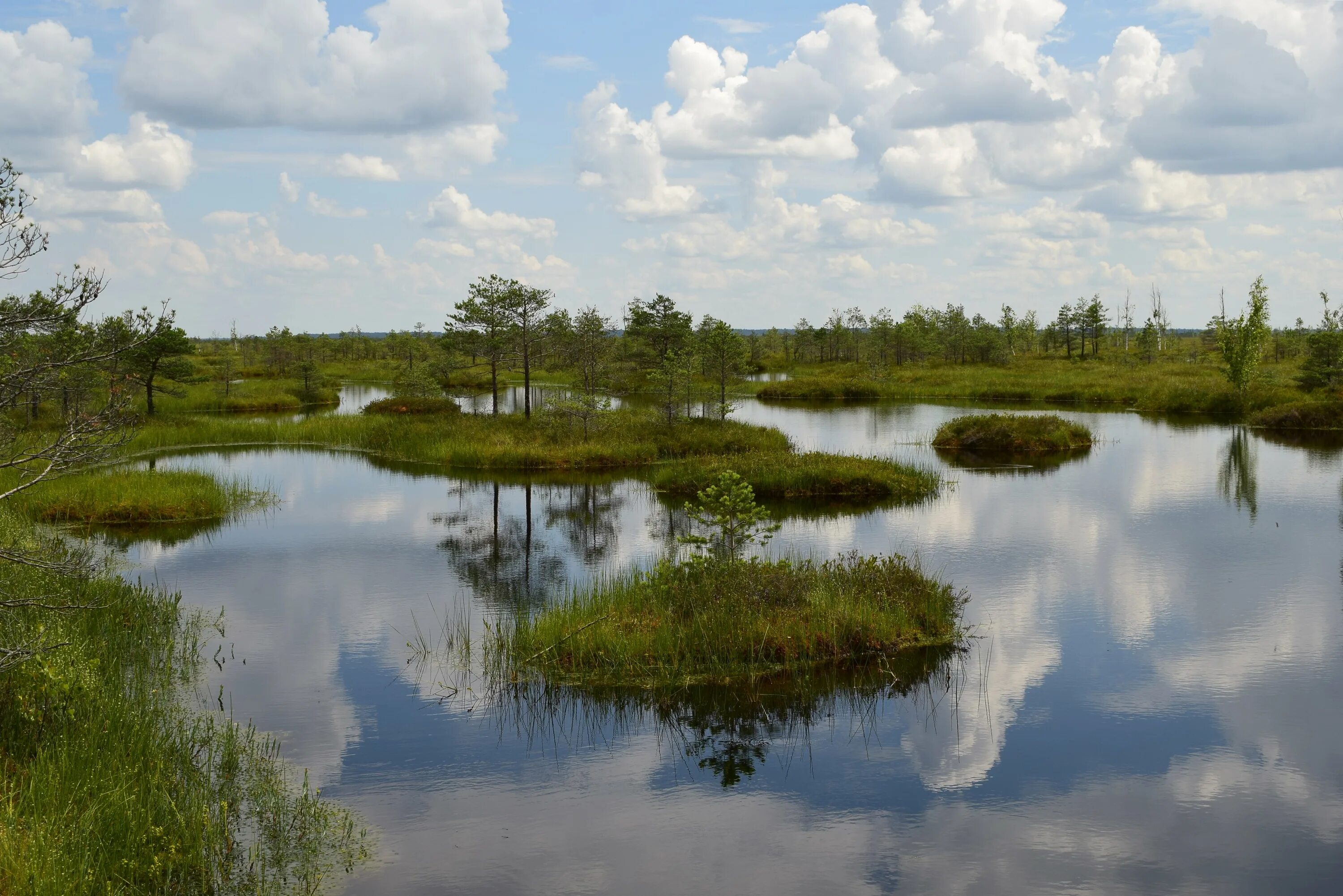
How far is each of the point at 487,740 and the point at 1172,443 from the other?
40.6 meters

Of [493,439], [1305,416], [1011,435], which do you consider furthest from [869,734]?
[1305,416]

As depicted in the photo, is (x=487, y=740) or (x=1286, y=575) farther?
(x=1286, y=575)

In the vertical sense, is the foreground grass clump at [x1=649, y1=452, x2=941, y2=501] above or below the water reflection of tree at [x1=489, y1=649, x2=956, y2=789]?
above

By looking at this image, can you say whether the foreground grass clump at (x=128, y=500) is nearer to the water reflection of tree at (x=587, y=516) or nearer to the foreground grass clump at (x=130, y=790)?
the water reflection of tree at (x=587, y=516)

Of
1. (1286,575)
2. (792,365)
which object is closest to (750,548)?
(1286,575)

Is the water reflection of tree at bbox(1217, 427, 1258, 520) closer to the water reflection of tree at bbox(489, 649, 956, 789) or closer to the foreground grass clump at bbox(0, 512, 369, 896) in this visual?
the water reflection of tree at bbox(489, 649, 956, 789)

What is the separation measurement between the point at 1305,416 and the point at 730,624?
48399 mm

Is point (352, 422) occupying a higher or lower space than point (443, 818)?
higher

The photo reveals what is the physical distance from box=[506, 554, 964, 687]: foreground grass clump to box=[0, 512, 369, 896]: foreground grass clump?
4475mm

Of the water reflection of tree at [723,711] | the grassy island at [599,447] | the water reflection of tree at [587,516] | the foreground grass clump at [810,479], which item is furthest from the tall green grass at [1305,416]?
the water reflection of tree at [723,711]

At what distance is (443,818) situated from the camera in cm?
1065

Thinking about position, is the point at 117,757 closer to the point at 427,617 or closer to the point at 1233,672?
the point at 427,617

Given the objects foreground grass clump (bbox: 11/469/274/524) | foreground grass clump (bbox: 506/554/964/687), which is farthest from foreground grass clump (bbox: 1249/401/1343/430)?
foreground grass clump (bbox: 11/469/274/524)

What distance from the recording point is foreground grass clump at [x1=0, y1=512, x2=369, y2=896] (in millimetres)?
8398
